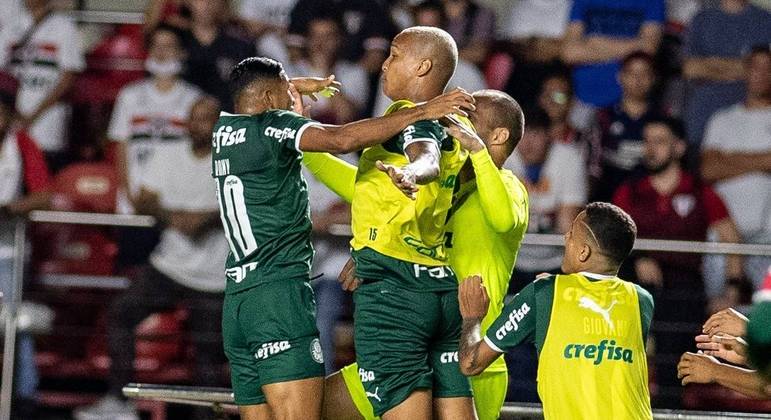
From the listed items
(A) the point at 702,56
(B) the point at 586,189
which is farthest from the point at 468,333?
(A) the point at 702,56

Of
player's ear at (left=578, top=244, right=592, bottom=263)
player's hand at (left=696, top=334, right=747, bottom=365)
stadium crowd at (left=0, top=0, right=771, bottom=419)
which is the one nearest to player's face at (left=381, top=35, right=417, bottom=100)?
player's ear at (left=578, top=244, right=592, bottom=263)

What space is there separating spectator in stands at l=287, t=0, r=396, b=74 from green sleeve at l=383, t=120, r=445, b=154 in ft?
14.0

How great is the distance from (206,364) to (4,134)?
2201 mm

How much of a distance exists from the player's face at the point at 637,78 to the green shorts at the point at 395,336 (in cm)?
414

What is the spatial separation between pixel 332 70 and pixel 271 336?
4282mm

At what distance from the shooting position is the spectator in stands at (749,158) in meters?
8.95

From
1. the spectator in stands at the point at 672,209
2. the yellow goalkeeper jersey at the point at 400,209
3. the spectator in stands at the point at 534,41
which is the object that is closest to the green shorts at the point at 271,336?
the yellow goalkeeper jersey at the point at 400,209

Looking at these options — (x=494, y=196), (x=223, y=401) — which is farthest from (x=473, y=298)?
(x=223, y=401)

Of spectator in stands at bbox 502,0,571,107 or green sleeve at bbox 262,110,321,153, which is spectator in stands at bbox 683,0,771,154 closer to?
spectator in stands at bbox 502,0,571,107

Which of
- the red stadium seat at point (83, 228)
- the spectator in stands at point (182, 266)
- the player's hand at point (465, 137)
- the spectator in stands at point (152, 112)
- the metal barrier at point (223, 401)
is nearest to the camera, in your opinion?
the player's hand at point (465, 137)

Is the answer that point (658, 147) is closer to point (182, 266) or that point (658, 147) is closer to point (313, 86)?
point (182, 266)

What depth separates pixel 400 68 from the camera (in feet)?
17.4

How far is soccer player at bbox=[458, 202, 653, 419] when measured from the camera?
16.0 ft

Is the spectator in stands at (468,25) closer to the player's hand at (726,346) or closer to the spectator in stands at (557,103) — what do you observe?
the spectator in stands at (557,103)
